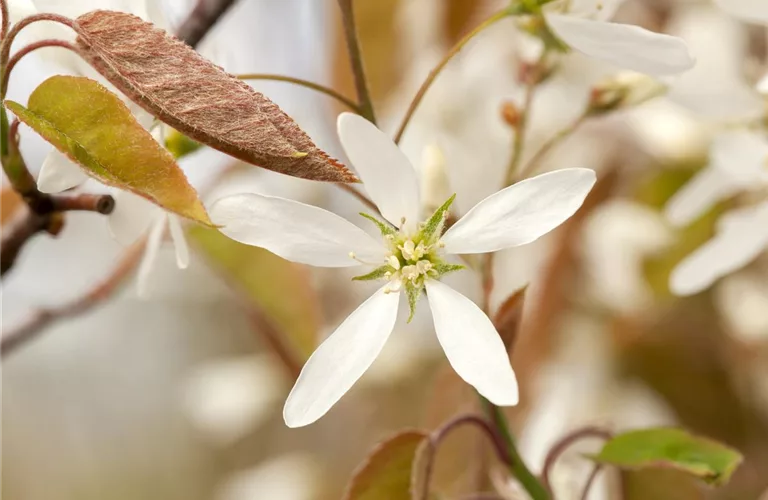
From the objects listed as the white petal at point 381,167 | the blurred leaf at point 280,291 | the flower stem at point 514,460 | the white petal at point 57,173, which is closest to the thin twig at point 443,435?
the flower stem at point 514,460

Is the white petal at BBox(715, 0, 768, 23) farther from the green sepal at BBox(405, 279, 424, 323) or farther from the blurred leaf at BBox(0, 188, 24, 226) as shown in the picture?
the blurred leaf at BBox(0, 188, 24, 226)

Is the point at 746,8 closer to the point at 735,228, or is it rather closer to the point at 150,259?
the point at 735,228

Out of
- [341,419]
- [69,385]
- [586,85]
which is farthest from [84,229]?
[586,85]

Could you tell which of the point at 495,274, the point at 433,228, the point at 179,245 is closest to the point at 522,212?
the point at 433,228

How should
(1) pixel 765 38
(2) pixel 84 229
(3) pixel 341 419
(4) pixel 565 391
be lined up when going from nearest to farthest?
(4) pixel 565 391, (1) pixel 765 38, (3) pixel 341 419, (2) pixel 84 229

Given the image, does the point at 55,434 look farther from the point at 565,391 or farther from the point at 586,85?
the point at 586,85

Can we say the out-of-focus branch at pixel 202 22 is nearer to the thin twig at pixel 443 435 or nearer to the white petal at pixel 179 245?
the white petal at pixel 179 245
